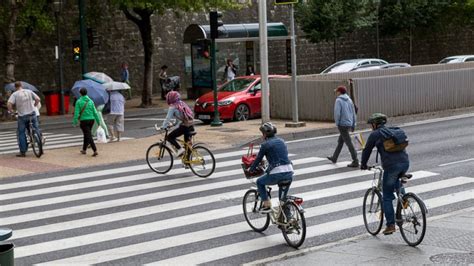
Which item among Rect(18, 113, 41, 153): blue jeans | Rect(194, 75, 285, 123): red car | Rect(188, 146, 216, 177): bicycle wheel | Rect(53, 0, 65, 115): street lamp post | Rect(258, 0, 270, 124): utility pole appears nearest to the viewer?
Rect(188, 146, 216, 177): bicycle wheel

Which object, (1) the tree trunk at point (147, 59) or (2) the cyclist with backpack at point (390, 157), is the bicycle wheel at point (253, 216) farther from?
(1) the tree trunk at point (147, 59)

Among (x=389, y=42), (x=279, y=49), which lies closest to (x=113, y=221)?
(x=279, y=49)

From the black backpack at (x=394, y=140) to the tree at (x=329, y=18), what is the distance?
120ft

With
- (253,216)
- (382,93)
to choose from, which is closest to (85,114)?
(253,216)

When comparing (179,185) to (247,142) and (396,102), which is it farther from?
(396,102)

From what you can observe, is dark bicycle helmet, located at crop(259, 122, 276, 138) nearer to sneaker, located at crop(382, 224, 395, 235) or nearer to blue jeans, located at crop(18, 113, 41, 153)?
sneaker, located at crop(382, 224, 395, 235)

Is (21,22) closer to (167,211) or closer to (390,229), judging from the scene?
(167,211)

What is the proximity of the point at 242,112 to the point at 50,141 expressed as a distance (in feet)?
22.1

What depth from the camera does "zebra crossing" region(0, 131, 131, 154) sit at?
2341cm

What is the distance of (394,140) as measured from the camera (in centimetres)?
1072

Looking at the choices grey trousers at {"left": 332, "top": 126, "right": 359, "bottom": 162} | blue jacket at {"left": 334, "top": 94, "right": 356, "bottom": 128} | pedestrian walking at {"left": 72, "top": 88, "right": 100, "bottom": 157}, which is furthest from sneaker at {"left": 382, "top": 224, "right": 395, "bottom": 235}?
pedestrian walking at {"left": 72, "top": 88, "right": 100, "bottom": 157}

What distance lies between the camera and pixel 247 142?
74.1 ft

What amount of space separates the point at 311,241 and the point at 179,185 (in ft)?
17.8

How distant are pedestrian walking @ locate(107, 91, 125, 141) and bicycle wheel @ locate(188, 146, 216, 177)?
631 cm
